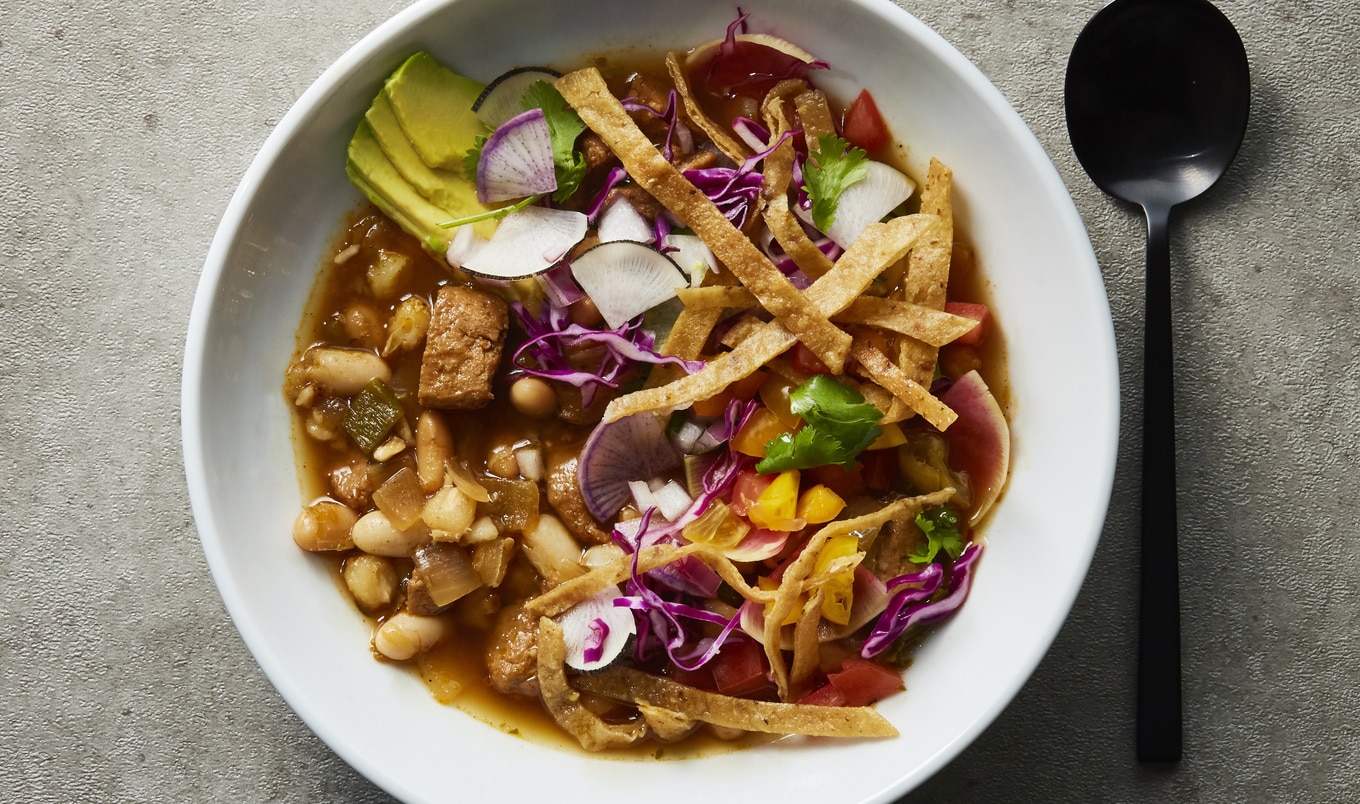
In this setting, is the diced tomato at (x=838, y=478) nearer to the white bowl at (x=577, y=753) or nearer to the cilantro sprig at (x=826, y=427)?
the cilantro sprig at (x=826, y=427)

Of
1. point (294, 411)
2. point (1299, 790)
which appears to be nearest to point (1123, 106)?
point (1299, 790)

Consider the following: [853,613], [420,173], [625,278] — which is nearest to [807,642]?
[853,613]

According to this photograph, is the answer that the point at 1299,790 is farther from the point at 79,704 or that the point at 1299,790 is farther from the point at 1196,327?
the point at 79,704

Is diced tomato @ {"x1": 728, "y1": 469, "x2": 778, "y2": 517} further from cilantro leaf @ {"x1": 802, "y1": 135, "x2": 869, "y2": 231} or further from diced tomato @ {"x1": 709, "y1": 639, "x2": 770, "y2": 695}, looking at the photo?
cilantro leaf @ {"x1": 802, "y1": 135, "x2": 869, "y2": 231}

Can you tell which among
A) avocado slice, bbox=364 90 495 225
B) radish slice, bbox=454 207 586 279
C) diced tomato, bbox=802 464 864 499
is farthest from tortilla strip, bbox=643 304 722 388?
avocado slice, bbox=364 90 495 225

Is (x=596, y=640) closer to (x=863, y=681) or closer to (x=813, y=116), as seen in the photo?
(x=863, y=681)

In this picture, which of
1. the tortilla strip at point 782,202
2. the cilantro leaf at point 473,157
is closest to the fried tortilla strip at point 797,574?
the tortilla strip at point 782,202
